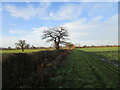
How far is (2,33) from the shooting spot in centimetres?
480

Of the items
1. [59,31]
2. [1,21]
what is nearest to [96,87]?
[1,21]

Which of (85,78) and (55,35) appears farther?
(55,35)

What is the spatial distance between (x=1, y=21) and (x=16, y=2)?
299cm

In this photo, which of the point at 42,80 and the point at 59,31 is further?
the point at 59,31

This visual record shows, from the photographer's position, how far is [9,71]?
14.5ft

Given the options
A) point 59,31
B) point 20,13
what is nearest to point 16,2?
point 20,13

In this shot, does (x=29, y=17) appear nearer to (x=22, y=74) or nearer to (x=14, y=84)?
(x=22, y=74)

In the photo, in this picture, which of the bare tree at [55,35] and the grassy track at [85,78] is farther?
the bare tree at [55,35]

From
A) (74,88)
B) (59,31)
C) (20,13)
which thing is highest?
(59,31)

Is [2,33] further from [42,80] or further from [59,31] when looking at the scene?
[59,31]

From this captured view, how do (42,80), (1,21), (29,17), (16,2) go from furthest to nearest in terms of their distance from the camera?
(29,17) → (16,2) → (1,21) → (42,80)

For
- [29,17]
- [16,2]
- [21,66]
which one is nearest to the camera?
[21,66]

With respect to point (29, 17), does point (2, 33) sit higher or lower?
lower

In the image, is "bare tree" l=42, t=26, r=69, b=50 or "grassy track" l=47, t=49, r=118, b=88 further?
"bare tree" l=42, t=26, r=69, b=50
